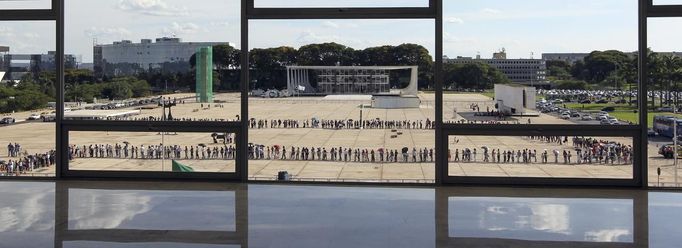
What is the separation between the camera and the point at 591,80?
251 inches

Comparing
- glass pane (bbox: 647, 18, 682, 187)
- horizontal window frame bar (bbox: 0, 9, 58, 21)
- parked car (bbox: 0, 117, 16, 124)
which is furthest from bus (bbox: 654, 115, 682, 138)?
parked car (bbox: 0, 117, 16, 124)

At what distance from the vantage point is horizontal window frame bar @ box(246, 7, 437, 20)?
500 cm

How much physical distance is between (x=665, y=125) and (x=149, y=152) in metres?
4.55

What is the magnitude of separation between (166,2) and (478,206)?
3804 millimetres

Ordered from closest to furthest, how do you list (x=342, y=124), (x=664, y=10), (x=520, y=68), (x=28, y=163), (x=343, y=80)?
(x=664, y=10) < (x=520, y=68) < (x=28, y=163) < (x=343, y=80) < (x=342, y=124)

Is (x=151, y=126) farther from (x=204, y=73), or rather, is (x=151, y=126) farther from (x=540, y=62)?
(x=540, y=62)

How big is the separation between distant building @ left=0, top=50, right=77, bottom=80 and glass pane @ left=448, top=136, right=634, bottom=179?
3278 millimetres

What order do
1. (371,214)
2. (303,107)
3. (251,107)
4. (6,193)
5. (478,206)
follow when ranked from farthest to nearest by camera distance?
(303,107) → (251,107) → (6,193) → (478,206) → (371,214)

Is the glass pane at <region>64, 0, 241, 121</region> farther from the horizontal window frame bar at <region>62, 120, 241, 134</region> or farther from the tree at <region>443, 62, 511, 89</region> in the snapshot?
the tree at <region>443, 62, 511, 89</region>

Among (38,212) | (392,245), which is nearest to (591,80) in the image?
(392,245)

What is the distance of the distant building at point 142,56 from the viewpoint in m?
6.01

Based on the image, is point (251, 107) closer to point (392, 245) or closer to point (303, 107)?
point (392, 245)

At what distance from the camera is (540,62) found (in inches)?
237

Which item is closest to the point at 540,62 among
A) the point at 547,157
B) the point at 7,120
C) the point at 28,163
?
the point at 547,157
